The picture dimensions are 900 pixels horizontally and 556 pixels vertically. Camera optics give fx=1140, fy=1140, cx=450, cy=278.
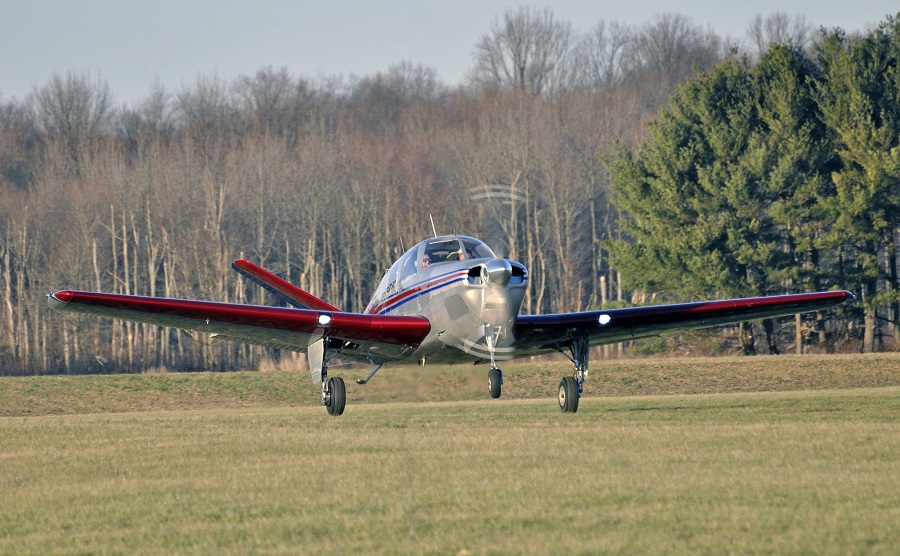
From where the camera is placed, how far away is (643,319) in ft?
67.1

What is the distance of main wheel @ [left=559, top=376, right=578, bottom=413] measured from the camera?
65.3 feet

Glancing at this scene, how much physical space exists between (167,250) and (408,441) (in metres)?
59.3

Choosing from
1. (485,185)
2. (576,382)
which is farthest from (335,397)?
(485,185)

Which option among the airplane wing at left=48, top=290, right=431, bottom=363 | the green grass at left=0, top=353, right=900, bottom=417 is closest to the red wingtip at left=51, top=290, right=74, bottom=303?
the airplane wing at left=48, top=290, right=431, bottom=363

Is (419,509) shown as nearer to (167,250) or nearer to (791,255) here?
(791,255)

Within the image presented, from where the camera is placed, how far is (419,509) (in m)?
9.33

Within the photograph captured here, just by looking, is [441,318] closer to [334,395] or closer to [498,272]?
[498,272]

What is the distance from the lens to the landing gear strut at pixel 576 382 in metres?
19.9

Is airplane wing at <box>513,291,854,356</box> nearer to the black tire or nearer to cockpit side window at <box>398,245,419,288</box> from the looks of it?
the black tire

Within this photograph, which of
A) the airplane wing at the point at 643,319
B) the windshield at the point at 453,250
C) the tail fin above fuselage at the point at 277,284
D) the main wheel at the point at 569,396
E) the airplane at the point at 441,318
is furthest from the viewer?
the tail fin above fuselage at the point at 277,284

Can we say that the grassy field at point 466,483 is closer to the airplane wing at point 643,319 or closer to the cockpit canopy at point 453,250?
the airplane wing at point 643,319

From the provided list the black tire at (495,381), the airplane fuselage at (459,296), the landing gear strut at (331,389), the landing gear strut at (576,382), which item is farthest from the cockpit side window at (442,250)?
the landing gear strut at (576,382)

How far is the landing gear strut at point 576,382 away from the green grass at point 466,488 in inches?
92.9

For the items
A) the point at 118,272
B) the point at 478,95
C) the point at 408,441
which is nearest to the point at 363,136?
the point at 478,95
